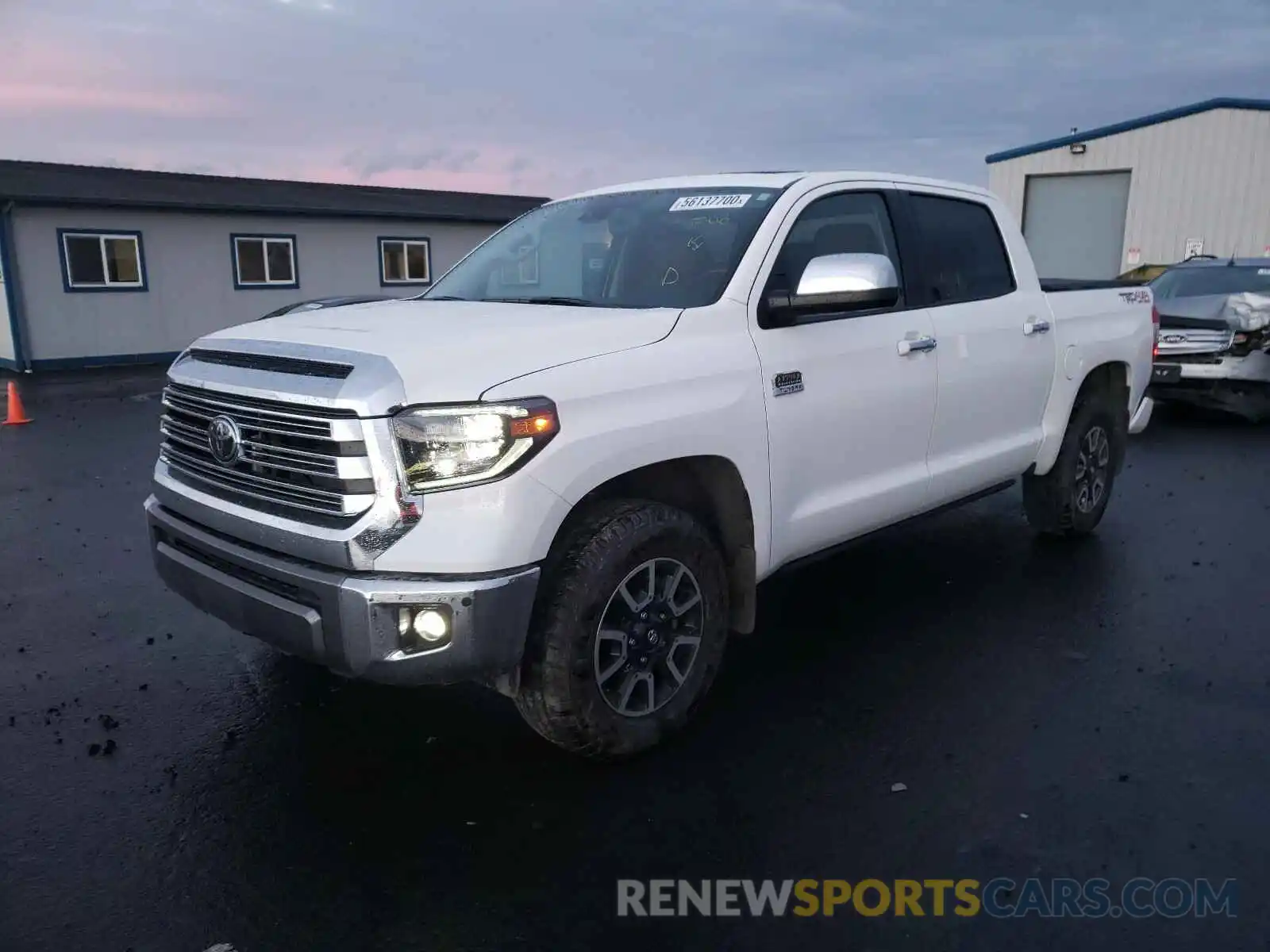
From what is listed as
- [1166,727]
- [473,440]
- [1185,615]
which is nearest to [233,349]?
[473,440]

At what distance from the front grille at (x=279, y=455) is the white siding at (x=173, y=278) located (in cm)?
1960

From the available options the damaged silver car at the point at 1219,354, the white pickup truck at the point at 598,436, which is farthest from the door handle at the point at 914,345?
the damaged silver car at the point at 1219,354

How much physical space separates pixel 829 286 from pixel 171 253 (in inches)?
845

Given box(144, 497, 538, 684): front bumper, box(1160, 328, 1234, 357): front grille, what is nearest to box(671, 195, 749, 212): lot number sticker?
box(144, 497, 538, 684): front bumper

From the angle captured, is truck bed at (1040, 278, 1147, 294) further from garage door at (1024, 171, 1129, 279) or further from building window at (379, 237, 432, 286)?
garage door at (1024, 171, 1129, 279)

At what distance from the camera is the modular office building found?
20.0 meters

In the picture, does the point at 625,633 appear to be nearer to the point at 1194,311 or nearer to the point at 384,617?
the point at 384,617

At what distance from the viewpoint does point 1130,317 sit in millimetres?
6180

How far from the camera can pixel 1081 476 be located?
20.0 ft

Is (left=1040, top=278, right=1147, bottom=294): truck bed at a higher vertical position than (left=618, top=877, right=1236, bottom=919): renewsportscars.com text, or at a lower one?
higher

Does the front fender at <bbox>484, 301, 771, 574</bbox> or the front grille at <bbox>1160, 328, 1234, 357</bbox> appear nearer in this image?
the front fender at <bbox>484, 301, 771, 574</bbox>

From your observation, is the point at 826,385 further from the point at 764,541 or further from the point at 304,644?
the point at 304,644

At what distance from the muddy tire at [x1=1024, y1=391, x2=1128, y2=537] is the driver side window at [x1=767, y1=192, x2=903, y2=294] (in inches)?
79.9

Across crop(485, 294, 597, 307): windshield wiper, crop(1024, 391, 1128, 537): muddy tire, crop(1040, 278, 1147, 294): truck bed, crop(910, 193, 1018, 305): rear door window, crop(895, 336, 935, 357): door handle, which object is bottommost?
crop(1024, 391, 1128, 537): muddy tire
